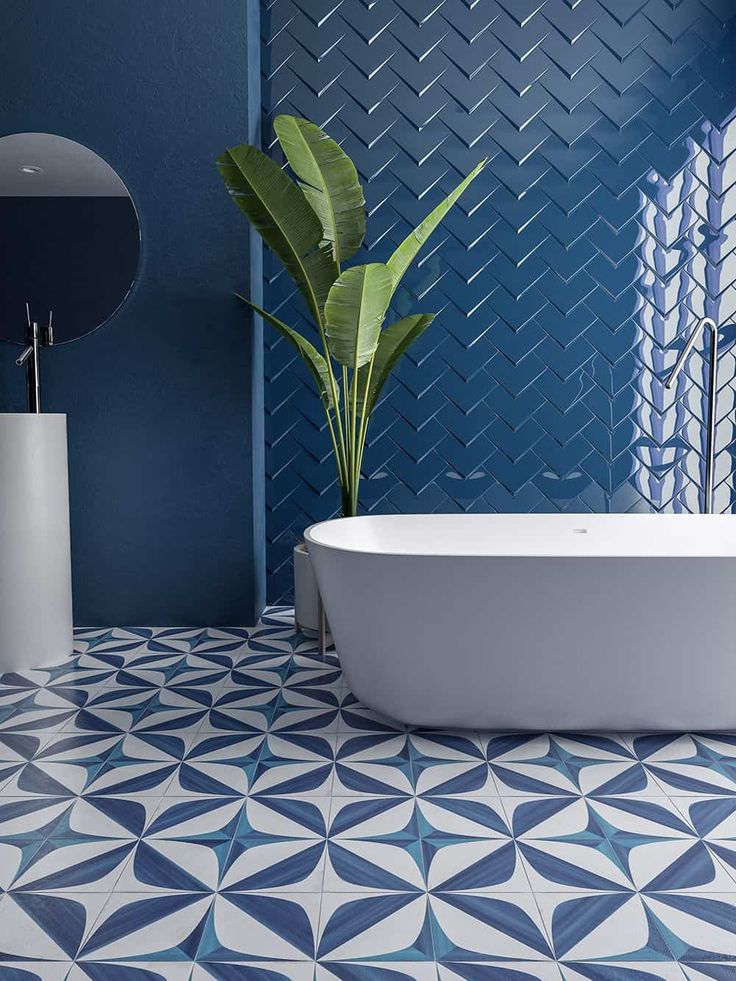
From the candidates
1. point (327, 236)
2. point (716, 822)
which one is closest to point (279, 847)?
point (716, 822)

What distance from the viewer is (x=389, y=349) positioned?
2.94 meters

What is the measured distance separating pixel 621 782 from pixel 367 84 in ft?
9.34

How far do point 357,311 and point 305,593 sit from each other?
1.14m

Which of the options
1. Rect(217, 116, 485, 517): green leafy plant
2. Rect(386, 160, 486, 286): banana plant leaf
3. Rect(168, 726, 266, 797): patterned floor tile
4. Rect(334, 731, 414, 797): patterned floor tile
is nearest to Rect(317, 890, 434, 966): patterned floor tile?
Rect(334, 731, 414, 797): patterned floor tile

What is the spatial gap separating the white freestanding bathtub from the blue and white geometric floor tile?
0.36 ft

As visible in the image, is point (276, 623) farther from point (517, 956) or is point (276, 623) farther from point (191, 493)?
point (517, 956)

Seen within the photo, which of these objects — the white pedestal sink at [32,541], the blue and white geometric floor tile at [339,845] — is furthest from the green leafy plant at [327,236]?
the blue and white geometric floor tile at [339,845]

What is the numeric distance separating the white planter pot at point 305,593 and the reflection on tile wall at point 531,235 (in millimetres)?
405

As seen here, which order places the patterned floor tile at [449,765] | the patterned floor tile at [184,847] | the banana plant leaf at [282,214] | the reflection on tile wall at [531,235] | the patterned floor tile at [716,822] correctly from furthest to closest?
the reflection on tile wall at [531,235], the banana plant leaf at [282,214], the patterned floor tile at [449,765], the patterned floor tile at [716,822], the patterned floor tile at [184,847]

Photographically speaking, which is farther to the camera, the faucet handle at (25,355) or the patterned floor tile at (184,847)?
the faucet handle at (25,355)

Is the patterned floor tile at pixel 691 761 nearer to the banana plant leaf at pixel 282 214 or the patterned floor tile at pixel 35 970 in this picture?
the patterned floor tile at pixel 35 970

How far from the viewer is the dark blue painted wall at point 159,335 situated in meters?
3.00

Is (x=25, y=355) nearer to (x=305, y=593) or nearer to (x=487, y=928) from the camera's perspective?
(x=305, y=593)

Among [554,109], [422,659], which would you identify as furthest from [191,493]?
[554,109]
